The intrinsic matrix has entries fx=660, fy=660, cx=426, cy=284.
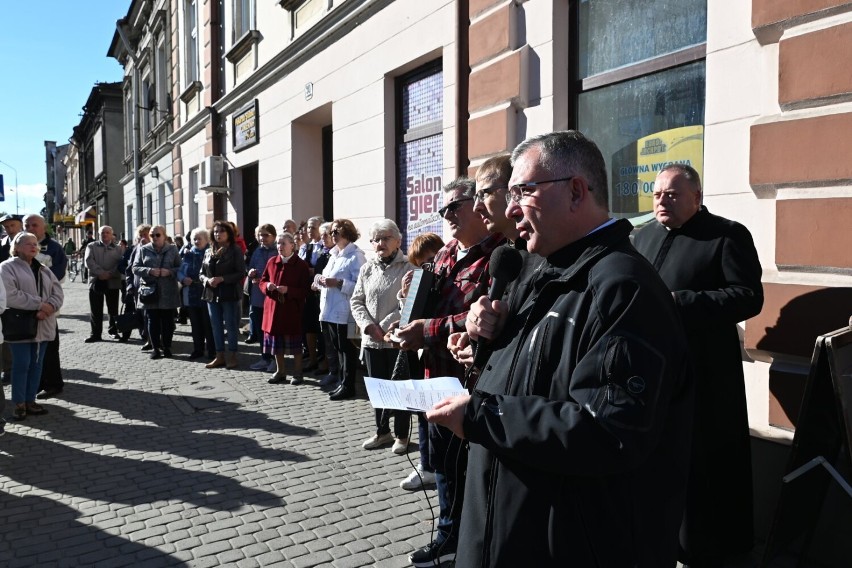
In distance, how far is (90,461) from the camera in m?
4.92

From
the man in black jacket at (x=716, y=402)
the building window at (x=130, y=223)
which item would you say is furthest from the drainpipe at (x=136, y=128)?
the man in black jacket at (x=716, y=402)

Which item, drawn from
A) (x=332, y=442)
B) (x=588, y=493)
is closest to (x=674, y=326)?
(x=588, y=493)

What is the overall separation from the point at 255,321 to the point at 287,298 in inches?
97.5

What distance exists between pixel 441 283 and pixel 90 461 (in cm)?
326

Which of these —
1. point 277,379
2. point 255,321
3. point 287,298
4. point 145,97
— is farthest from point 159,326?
point 145,97

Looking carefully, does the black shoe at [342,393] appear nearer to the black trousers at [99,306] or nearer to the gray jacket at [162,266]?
the gray jacket at [162,266]

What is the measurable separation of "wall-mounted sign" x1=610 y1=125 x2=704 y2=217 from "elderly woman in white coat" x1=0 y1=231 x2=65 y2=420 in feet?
16.6

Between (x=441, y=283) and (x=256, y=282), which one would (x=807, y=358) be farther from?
(x=256, y=282)

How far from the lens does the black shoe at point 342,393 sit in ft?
21.9

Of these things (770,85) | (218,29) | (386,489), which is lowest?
(386,489)

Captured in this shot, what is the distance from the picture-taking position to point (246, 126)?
12531 mm

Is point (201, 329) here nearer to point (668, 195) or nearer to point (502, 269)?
point (668, 195)

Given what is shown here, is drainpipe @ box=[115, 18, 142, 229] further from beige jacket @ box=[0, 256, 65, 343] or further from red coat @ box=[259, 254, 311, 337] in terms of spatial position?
beige jacket @ box=[0, 256, 65, 343]

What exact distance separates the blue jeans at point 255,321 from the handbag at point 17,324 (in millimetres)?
3767
